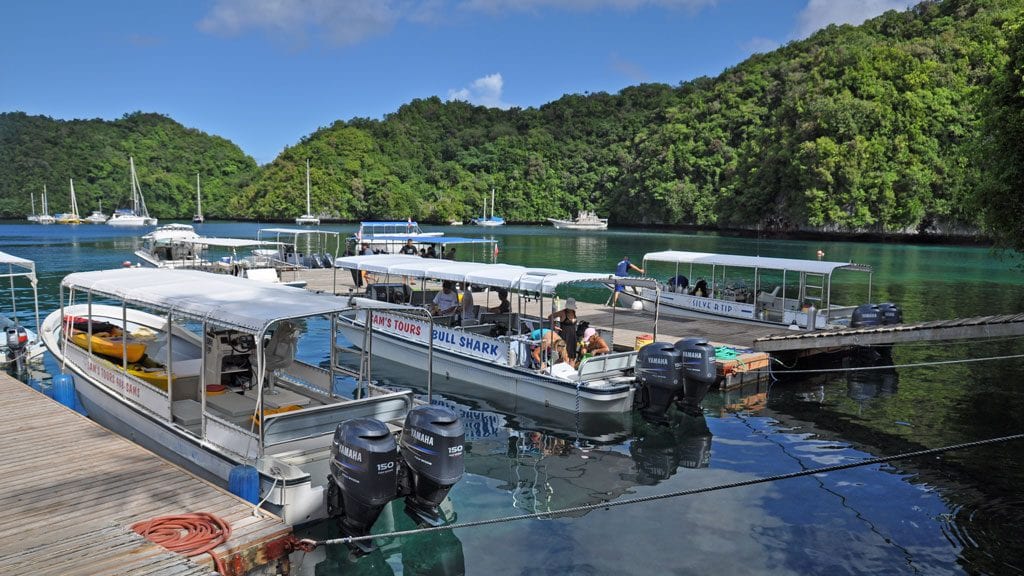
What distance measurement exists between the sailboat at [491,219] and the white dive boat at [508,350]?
106841 mm

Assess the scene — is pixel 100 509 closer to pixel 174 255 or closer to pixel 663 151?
pixel 174 255

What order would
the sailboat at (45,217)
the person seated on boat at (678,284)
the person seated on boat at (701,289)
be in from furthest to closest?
the sailboat at (45,217), the person seated on boat at (678,284), the person seated on boat at (701,289)

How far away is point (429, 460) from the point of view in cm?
781

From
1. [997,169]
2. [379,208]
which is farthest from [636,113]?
[997,169]

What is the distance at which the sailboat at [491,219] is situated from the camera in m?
126

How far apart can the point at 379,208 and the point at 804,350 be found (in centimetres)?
12054

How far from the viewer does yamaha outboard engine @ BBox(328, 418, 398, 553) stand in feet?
24.0

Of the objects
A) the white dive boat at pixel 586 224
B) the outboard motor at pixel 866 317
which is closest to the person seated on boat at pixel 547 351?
the outboard motor at pixel 866 317

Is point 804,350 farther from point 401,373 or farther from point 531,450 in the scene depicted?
point 401,373

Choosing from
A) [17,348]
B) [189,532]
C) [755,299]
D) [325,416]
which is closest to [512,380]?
[325,416]

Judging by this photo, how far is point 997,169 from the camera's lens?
19109 mm

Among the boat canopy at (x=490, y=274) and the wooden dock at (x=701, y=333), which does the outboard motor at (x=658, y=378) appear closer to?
the wooden dock at (x=701, y=333)

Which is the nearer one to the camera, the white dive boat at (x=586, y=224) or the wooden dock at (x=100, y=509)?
the wooden dock at (x=100, y=509)

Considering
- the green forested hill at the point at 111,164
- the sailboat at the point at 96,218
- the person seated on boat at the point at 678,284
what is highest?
the green forested hill at the point at 111,164
